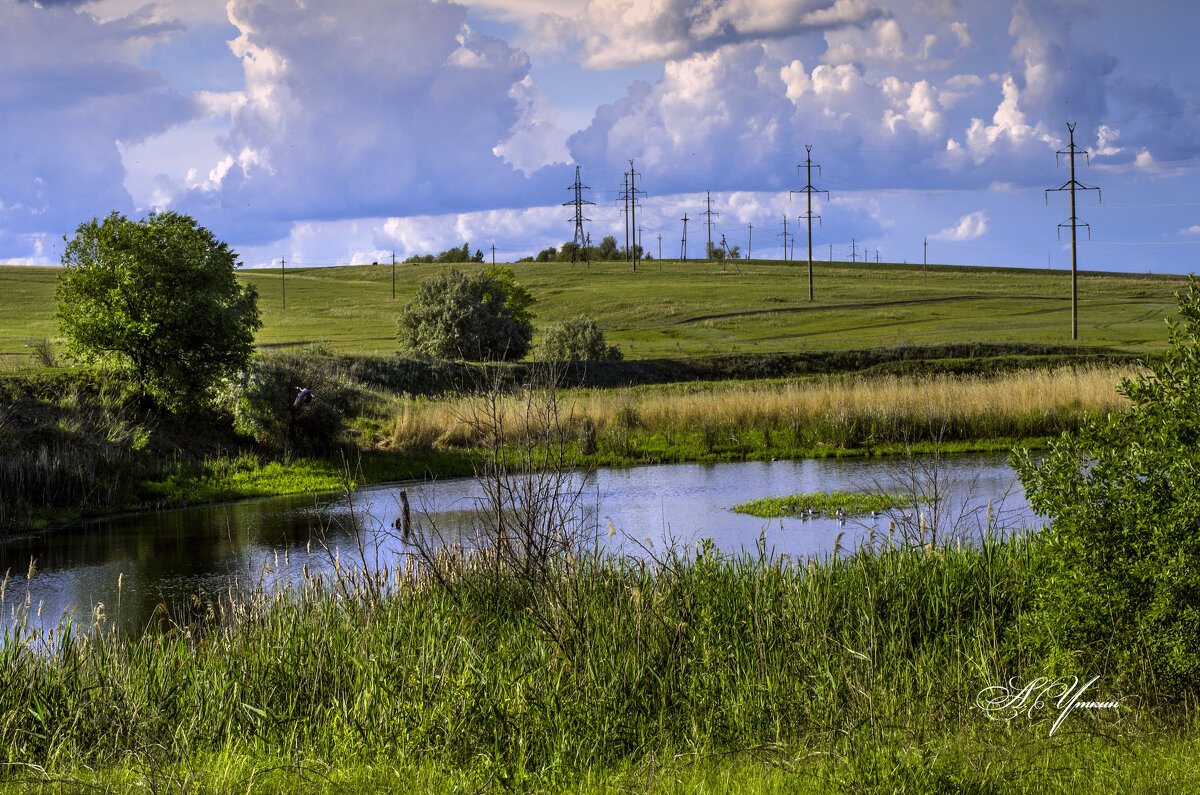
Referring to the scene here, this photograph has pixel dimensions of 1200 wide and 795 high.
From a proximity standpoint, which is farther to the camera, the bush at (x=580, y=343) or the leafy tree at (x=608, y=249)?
the leafy tree at (x=608, y=249)

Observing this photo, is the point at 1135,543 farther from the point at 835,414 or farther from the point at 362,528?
→ the point at 835,414

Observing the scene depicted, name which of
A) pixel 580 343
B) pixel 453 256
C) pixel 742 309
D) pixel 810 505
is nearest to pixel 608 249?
pixel 453 256

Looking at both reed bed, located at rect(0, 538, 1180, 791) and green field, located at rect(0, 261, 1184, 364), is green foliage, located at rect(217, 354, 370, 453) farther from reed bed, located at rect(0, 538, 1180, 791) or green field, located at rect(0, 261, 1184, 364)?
green field, located at rect(0, 261, 1184, 364)

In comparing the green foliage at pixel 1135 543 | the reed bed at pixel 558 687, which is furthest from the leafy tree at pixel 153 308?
the green foliage at pixel 1135 543

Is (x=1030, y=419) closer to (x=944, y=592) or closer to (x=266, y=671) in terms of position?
(x=944, y=592)

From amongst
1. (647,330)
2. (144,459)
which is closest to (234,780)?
(144,459)

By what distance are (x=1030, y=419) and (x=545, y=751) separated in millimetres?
24043

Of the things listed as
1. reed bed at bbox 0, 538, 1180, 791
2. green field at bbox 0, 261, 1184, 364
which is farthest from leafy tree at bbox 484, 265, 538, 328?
reed bed at bbox 0, 538, 1180, 791

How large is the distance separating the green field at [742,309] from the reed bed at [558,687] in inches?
1609

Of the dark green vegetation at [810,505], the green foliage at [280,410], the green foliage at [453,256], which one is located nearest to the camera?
the dark green vegetation at [810,505]

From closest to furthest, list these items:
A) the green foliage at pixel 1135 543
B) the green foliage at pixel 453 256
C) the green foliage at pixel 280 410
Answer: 1. the green foliage at pixel 1135 543
2. the green foliage at pixel 280 410
3. the green foliage at pixel 453 256

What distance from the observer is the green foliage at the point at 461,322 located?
177ft

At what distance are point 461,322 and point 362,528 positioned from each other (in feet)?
128

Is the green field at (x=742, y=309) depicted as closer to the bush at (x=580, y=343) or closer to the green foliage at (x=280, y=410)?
the bush at (x=580, y=343)
